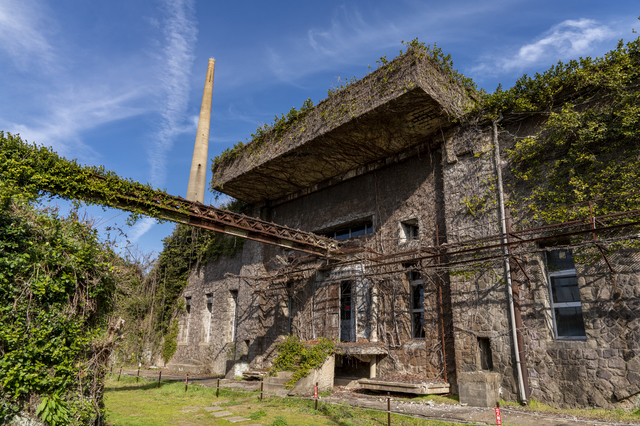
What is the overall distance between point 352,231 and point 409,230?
2401mm

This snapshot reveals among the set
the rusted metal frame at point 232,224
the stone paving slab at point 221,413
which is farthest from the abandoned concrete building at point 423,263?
the stone paving slab at point 221,413

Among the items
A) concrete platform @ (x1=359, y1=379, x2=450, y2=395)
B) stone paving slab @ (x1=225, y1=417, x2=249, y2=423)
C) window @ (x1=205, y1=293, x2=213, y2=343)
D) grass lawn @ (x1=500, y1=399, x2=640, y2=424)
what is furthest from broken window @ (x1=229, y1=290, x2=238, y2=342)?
grass lawn @ (x1=500, y1=399, x2=640, y2=424)

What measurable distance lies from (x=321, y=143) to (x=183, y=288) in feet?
41.8

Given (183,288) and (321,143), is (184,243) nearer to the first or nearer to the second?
(183,288)

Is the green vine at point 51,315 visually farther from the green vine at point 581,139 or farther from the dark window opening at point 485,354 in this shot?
the green vine at point 581,139

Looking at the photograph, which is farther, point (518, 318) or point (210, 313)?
point (210, 313)

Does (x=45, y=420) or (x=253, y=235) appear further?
(x=253, y=235)

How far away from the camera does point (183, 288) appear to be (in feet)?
71.3

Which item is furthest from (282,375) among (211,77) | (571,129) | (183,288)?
(211,77)

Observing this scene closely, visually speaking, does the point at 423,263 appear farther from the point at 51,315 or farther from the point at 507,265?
the point at 51,315

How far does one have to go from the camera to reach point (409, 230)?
13.0 meters

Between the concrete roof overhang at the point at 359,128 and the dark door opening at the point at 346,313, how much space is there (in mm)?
3919

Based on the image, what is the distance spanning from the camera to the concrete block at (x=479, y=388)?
8688 millimetres

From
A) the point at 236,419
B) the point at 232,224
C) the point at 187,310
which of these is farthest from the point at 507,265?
the point at 187,310
